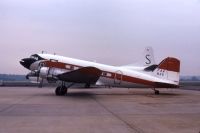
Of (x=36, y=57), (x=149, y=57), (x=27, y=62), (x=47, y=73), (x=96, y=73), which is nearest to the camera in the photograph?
(x=96, y=73)

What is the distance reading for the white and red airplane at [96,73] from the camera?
23938 millimetres

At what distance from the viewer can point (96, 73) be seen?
74.2ft

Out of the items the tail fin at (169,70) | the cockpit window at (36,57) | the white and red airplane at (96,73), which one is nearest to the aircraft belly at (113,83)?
the white and red airplane at (96,73)

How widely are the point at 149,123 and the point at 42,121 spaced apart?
3581 mm

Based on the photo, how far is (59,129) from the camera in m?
9.77

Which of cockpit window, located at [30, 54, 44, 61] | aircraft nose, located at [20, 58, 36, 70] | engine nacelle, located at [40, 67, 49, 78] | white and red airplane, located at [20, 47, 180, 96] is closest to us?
white and red airplane, located at [20, 47, 180, 96]

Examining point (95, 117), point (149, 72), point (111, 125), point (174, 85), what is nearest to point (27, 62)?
point (149, 72)

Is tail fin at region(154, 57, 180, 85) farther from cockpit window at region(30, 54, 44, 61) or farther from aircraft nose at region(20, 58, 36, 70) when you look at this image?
aircraft nose at region(20, 58, 36, 70)

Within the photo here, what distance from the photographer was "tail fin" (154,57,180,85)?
90.8 feet

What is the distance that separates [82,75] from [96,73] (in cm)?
112

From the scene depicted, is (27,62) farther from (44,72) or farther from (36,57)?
(44,72)

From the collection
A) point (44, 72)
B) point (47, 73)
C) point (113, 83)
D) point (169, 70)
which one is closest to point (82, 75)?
point (47, 73)

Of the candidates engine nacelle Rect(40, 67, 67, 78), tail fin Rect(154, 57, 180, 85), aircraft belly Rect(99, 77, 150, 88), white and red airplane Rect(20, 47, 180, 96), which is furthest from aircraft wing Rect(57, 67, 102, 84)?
tail fin Rect(154, 57, 180, 85)

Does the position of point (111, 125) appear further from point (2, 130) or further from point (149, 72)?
point (149, 72)
